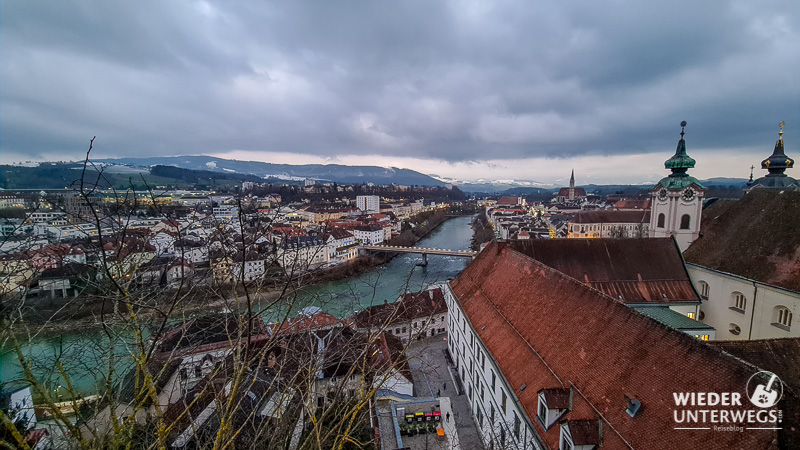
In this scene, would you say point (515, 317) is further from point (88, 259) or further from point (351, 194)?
point (351, 194)

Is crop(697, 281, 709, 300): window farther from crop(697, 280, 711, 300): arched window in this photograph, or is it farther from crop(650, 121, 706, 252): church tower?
crop(650, 121, 706, 252): church tower

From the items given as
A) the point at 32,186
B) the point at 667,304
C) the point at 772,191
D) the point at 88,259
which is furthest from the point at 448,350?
the point at 32,186

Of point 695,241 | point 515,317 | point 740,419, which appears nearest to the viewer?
point 740,419

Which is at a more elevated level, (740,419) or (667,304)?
(740,419)

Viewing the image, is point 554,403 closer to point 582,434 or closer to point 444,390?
point 582,434

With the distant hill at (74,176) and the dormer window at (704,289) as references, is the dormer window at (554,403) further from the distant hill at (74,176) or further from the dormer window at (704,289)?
the dormer window at (704,289)

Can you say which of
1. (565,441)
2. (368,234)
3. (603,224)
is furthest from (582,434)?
(603,224)
